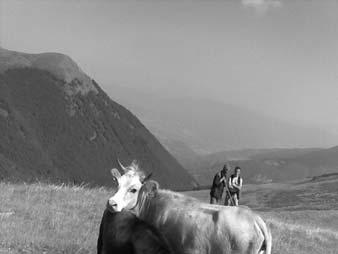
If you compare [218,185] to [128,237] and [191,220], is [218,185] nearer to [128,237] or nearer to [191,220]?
[191,220]

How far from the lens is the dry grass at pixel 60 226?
1562 cm

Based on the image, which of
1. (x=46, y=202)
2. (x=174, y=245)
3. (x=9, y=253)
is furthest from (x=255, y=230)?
(x=46, y=202)

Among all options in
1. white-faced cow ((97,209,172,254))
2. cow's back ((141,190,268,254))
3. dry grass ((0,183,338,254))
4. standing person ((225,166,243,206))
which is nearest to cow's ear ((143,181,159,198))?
cow's back ((141,190,268,254))

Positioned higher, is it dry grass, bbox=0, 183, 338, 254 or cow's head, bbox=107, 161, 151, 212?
cow's head, bbox=107, 161, 151, 212

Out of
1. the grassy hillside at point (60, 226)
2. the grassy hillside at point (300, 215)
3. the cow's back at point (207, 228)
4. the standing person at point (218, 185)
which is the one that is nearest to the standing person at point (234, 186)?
the standing person at point (218, 185)

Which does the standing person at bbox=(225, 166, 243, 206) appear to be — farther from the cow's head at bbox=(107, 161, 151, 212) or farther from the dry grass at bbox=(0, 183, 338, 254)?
the cow's head at bbox=(107, 161, 151, 212)

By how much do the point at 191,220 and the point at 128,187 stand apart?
1.72m

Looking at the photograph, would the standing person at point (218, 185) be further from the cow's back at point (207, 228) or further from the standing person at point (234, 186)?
the cow's back at point (207, 228)

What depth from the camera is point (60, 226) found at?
17.9 meters

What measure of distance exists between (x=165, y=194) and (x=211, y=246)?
6.59 feet

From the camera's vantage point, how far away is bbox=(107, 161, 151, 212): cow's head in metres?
13.0

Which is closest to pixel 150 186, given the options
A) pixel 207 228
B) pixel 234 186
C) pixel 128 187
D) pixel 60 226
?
pixel 128 187

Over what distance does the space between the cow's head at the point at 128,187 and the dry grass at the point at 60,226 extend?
3.29m

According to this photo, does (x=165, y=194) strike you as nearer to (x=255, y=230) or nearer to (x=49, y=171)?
(x=255, y=230)
